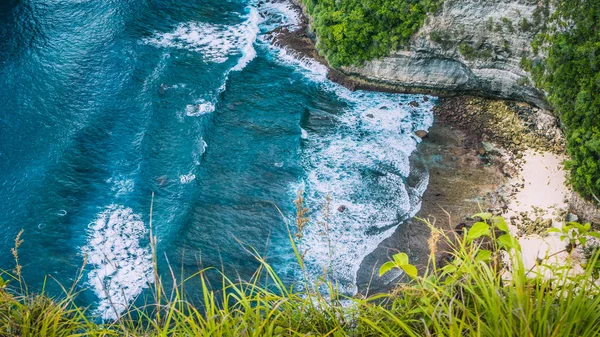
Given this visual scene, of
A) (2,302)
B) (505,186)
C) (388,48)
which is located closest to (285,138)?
(388,48)

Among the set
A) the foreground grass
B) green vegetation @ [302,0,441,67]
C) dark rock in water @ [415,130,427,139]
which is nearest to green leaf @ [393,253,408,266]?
the foreground grass

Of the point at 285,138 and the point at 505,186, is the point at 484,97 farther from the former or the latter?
the point at 285,138

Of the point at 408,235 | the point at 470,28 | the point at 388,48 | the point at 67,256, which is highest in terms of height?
the point at 470,28

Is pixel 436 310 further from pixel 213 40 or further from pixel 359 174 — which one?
Result: pixel 213 40

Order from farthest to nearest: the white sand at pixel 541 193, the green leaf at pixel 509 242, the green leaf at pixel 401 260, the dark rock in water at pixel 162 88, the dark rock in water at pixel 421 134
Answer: the dark rock in water at pixel 162 88 < the dark rock in water at pixel 421 134 < the white sand at pixel 541 193 < the green leaf at pixel 401 260 < the green leaf at pixel 509 242

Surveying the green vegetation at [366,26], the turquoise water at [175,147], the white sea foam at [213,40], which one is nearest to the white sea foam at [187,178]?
the turquoise water at [175,147]

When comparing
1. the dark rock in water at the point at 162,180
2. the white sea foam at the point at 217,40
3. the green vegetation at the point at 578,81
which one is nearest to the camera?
the green vegetation at the point at 578,81

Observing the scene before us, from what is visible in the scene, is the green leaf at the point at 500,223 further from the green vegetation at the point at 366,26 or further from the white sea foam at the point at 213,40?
the white sea foam at the point at 213,40

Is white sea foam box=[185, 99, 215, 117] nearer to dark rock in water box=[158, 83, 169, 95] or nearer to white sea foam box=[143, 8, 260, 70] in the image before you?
dark rock in water box=[158, 83, 169, 95]
